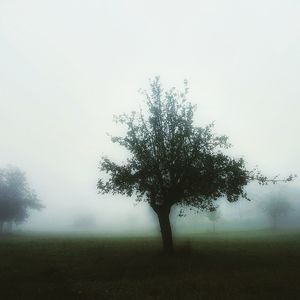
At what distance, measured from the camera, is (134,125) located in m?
35.5

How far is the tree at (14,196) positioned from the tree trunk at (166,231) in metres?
64.8

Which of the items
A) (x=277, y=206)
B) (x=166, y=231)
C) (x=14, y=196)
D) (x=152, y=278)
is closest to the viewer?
(x=152, y=278)

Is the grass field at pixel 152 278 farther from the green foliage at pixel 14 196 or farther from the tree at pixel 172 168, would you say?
the green foliage at pixel 14 196

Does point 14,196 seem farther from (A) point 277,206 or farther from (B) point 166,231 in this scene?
(A) point 277,206

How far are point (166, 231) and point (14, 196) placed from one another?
6650 centimetres

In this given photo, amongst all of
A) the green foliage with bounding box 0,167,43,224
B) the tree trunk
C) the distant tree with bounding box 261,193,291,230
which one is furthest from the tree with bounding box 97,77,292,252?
the distant tree with bounding box 261,193,291,230

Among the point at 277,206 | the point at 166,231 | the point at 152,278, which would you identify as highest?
the point at 277,206

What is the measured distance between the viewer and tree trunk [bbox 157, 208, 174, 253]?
3314 cm

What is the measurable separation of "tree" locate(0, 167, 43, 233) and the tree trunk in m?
64.8

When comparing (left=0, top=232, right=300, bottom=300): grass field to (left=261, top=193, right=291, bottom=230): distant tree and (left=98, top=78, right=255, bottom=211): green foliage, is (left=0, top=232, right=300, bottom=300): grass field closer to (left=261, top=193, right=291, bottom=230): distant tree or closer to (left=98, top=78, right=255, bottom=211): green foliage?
(left=98, top=78, right=255, bottom=211): green foliage

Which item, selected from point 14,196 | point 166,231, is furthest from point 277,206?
point 166,231

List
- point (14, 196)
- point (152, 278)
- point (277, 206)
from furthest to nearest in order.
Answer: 1. point (277, 206)
2. point (14, 196)
3. point (152, 278)

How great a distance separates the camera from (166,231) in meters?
33.7

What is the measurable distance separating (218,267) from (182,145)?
13032mm
